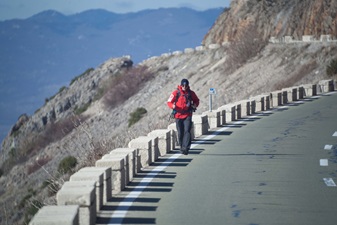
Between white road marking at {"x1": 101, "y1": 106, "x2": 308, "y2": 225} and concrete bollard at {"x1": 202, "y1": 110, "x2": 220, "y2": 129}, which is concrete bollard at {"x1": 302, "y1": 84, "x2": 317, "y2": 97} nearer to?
concrete bollard at {"x1": 202, "y1": 110, "x2": 220, "y2": 129}

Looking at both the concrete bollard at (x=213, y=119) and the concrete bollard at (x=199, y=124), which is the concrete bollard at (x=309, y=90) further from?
the concrete bollard at (x=199, y=124)

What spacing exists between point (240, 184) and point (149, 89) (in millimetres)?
88362

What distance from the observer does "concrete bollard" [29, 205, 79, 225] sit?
9.46 meters

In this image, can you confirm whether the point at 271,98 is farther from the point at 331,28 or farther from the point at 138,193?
the point at 331,28

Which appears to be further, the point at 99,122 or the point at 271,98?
the point at 99,122

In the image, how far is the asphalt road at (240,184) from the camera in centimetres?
1214

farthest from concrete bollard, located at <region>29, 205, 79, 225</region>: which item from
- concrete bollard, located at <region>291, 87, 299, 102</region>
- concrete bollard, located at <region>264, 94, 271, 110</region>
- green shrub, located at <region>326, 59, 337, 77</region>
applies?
green shrub, located at <region>326, 59, 337, 77</region>

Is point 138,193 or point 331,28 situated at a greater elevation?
point 331,28

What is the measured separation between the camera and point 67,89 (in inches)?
5251

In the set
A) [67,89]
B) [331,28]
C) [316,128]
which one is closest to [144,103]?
[331,28]

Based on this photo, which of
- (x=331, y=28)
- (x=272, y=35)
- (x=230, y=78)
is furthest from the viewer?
(x=272, y=35)

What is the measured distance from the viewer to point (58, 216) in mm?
9789

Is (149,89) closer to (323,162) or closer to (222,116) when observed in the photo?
(222,116)

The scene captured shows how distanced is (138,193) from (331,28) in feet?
196
